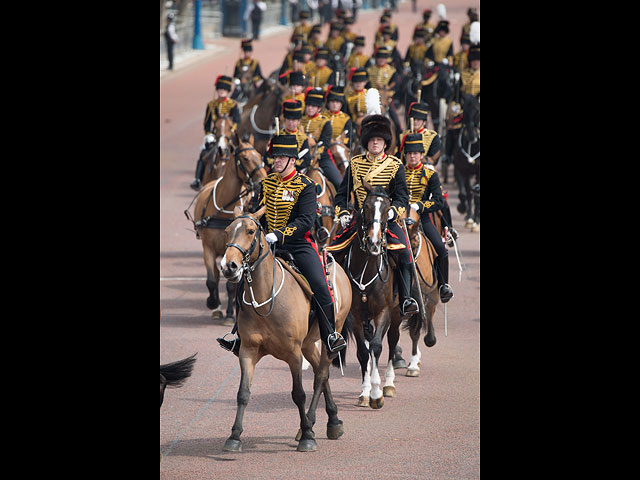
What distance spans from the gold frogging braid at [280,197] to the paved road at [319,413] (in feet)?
6.25

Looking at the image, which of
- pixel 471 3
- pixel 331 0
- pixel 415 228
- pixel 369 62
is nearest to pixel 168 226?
pixel 369 62

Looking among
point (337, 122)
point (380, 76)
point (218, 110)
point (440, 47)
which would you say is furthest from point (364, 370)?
point (440, 47)

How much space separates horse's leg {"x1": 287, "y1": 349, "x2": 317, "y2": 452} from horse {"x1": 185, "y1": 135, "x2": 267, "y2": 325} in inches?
189

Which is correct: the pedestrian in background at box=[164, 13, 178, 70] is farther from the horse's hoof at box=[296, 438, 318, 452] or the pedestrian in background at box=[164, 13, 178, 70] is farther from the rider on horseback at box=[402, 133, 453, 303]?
the horse's hoof at box=[296, 438, 318, 452]

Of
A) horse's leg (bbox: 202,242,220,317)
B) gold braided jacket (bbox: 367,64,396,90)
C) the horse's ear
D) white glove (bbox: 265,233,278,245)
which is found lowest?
horse's leg (bbox: 202,242,220,317)

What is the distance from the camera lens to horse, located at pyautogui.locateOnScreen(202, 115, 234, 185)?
17.4 m

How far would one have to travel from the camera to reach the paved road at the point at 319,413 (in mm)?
9844

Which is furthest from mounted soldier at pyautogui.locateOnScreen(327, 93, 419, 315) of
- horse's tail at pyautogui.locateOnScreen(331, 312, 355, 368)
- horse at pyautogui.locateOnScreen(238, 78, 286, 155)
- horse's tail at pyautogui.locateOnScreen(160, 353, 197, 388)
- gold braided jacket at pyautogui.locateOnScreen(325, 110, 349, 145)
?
horse at pyautogui.locateOnScreen(238, 78, 286, 155)

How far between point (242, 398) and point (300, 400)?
548mm

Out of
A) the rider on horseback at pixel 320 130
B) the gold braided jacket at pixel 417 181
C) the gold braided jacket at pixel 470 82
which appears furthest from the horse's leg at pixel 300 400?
the gold braided jacket at pixel 470 82

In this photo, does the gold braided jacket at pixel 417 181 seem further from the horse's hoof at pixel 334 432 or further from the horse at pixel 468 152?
the horse at pixel 468 152
